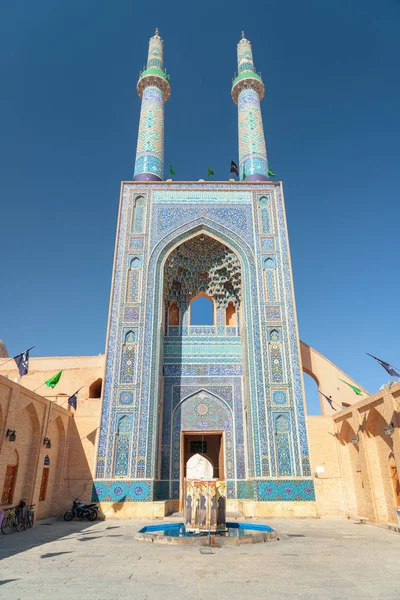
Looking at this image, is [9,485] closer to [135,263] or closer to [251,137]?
[135,263]

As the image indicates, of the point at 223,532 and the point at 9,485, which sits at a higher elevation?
the point at 9,485

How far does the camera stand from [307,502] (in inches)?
405

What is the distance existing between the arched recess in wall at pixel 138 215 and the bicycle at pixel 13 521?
853 centimetres

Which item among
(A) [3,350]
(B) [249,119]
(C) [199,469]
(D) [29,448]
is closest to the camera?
(C) [199,469]

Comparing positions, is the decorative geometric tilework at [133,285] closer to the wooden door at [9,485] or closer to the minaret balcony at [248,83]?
the wooden door at [9,485]

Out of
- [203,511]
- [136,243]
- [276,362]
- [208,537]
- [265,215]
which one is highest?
[265,215]

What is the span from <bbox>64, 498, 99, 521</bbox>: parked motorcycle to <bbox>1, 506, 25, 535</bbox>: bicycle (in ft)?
5.92

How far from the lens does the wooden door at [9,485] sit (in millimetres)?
8547

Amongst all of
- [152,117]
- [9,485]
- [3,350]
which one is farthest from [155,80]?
[9,485]

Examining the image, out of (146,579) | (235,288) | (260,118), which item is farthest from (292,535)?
(260,118)

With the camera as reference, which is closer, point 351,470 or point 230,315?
point 351,470

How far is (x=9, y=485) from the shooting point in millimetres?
8758

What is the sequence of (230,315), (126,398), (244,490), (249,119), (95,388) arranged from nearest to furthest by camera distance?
(126,398)
(244,490)
(230,315)
(95,388)
(249,119)

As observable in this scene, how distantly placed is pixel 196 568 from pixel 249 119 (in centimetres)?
1561
